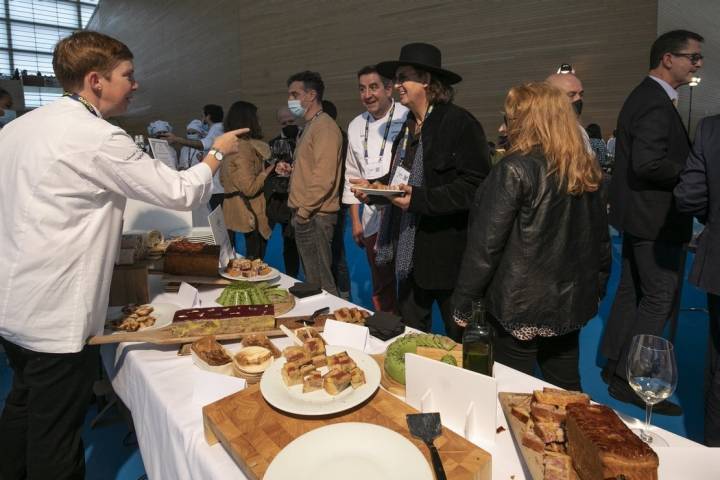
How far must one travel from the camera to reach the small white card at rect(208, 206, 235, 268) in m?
2.03

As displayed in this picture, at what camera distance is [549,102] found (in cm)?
149

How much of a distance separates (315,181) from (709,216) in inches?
84.3

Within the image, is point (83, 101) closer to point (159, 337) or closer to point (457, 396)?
point (159, 337)

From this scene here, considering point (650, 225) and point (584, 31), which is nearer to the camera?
point (650, 225)

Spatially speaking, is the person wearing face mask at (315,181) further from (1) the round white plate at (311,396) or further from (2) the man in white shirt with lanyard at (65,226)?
(1) the round white plate at (311,396)

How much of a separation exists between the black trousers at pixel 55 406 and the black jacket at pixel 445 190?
1343 millimetres

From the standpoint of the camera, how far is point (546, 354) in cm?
166

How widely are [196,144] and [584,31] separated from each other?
5.36 meters

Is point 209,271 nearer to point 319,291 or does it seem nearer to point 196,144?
point 319,291

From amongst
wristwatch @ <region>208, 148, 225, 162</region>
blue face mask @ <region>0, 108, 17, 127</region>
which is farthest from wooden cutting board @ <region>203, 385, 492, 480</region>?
blue face mask @ <region>0, 108, 17, 127</region>

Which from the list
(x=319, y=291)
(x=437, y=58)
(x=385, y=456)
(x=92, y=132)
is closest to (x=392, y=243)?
(x=319, y=291)

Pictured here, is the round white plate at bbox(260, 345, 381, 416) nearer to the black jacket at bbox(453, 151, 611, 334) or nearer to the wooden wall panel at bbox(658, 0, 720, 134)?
the black jacket at bbox(453, 151, 611, 334)

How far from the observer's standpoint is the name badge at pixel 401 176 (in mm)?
2172

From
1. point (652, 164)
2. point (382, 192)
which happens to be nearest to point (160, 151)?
point (382, 192)
